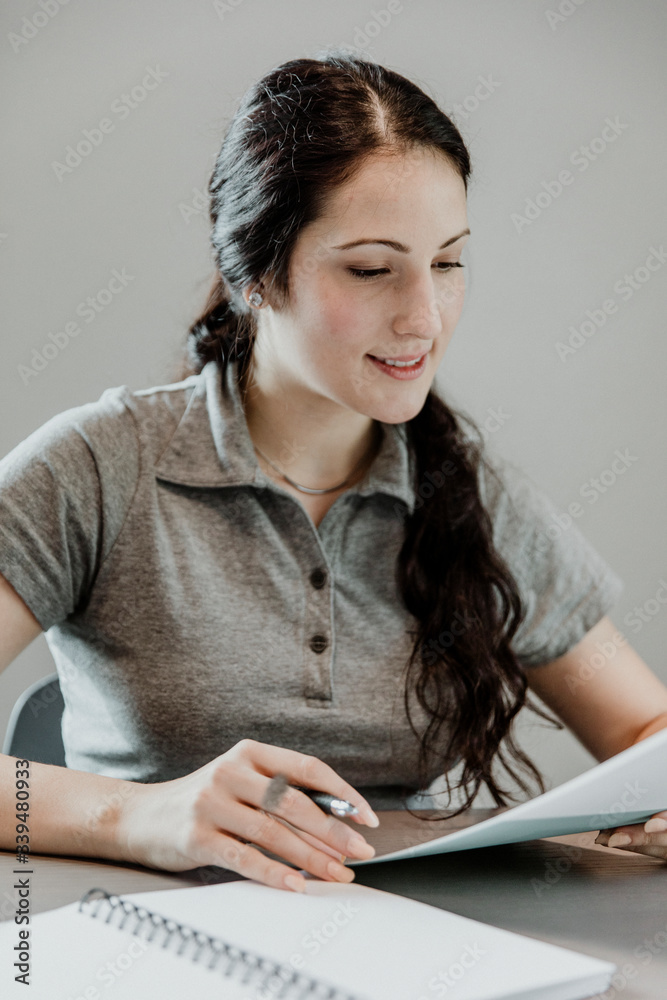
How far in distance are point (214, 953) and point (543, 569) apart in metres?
0.77

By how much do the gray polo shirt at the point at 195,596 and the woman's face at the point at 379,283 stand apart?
0.13 meters

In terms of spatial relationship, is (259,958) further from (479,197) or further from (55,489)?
(479,197)

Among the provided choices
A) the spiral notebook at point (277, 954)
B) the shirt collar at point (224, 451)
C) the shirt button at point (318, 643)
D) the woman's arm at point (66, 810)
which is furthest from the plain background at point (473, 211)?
the spiral notebook at point (277, 954)

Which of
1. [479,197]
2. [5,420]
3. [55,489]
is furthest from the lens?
[479,197]

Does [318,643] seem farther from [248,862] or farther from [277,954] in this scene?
[277,954]

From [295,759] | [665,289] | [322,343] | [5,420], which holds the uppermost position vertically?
[665,289]

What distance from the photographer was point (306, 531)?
3.45ft

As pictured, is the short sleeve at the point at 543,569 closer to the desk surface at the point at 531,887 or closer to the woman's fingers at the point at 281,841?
the desk surface at the point at 531,887

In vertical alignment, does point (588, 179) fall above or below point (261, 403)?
above

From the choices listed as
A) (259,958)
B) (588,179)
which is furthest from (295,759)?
(588,179)

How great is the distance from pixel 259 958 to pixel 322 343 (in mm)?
653

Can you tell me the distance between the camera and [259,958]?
1.57ft

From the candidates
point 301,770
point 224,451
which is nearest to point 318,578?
point 224,451

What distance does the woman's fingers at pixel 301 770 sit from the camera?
0.67 metres
